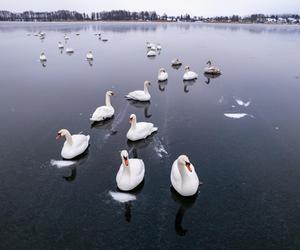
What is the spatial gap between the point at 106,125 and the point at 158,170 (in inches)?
209

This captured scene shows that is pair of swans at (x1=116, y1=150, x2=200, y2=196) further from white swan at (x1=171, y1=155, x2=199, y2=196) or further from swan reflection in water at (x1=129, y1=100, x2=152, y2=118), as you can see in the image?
swan reflection in water at (x1=129, y1=100, x2=152, y2=118)

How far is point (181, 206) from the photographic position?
31.3 feet

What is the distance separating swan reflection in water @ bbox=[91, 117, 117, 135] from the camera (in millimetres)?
14852

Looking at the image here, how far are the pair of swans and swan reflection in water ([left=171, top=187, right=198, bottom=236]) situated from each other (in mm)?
186

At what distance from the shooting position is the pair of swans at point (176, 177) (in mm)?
9695

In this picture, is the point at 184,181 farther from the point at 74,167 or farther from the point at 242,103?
the point at 242,103

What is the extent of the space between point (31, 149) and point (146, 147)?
201 inches

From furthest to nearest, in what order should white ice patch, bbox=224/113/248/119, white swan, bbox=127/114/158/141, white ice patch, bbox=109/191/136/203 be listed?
1. white ice patch, bbox=224/113/248/119
2. white swan, bbox=127/114/158/141
3. white ice patch, bbox=109/191/136/203

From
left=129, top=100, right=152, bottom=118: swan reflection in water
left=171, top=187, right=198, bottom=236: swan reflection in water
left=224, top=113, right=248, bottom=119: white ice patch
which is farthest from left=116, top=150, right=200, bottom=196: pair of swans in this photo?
left=129, top=100, right=152, bottom=118: swan reflection in water

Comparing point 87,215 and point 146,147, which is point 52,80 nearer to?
point 146,147

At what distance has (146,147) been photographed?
13.2 meters

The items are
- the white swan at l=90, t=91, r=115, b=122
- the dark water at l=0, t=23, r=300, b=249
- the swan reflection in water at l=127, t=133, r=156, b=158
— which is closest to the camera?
the dark water at l=0, t=23, r=300, b=249

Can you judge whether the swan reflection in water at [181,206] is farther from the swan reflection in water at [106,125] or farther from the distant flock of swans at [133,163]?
the swan reflection in water at [106,125]

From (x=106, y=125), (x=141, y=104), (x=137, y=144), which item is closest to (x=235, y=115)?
(x=141, y=104)
